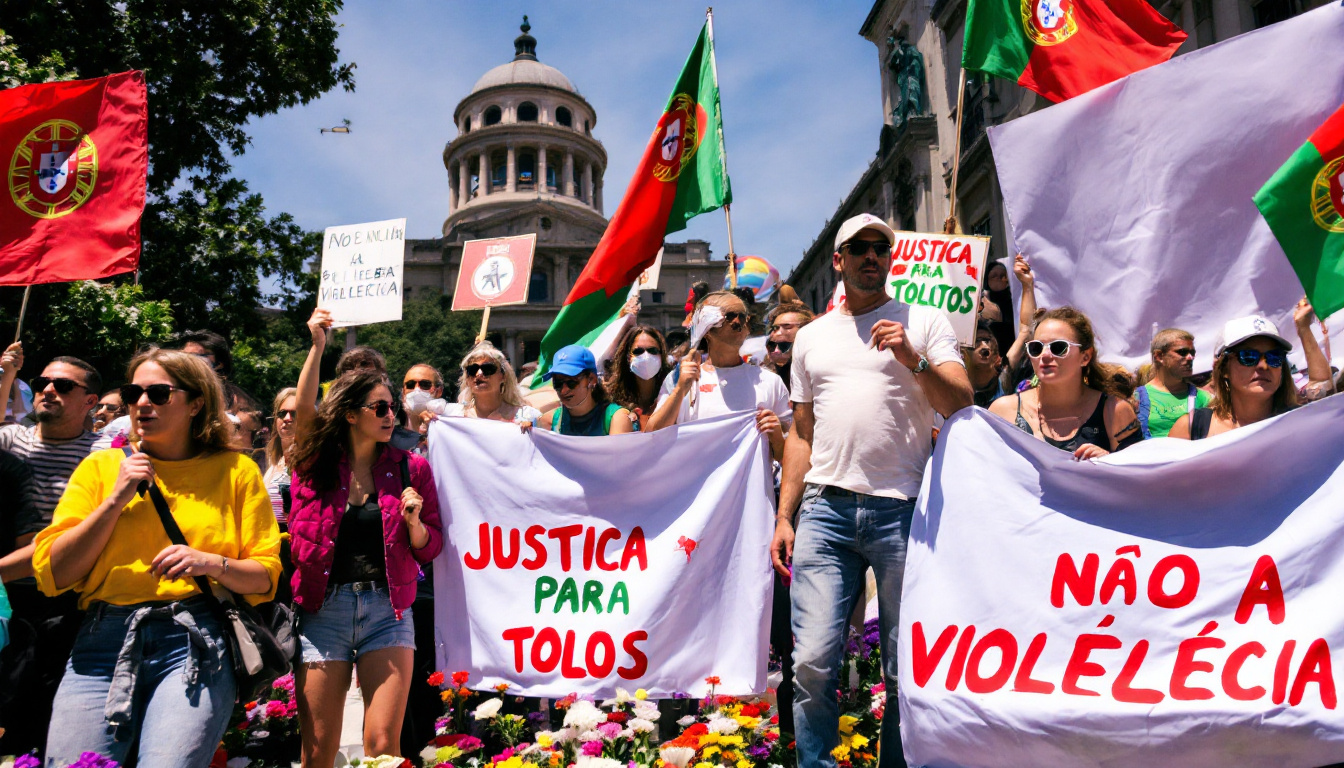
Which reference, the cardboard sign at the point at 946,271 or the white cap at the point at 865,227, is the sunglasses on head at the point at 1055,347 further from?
the cardboard sign at the point at 946,271

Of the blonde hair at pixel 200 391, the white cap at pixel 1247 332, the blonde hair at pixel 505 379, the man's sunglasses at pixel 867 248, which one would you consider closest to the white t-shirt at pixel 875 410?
the man's sunglasses at pixel 867 248

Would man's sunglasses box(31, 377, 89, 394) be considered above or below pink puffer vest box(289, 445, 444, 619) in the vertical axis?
above

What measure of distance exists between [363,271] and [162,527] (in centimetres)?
550

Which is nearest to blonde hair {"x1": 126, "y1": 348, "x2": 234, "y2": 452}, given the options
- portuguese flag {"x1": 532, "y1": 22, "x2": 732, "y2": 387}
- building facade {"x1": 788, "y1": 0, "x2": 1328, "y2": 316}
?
portuguese flag {"x1": 532, "y1": 22, "x2": 732, "y2": 387}

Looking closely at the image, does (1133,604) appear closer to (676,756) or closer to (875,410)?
(875,410)

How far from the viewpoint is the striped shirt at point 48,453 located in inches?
161

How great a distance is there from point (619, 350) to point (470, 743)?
207 cm

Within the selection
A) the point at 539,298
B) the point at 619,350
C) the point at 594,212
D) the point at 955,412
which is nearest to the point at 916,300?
the point at 619,350

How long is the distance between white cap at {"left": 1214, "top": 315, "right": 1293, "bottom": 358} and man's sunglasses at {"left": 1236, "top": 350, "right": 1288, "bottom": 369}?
0.14 feet

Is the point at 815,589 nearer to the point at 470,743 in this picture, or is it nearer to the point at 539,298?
the point at 470,743

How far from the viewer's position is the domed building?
64125mm

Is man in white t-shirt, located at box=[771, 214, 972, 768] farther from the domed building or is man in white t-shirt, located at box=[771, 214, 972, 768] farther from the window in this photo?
the window

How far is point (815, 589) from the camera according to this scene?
3428mm

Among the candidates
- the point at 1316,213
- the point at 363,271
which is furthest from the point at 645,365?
the point at 363,271
